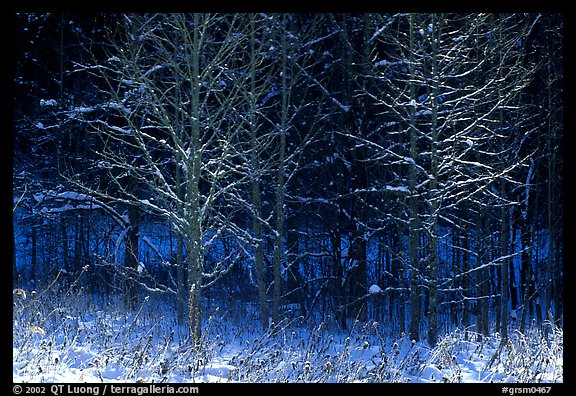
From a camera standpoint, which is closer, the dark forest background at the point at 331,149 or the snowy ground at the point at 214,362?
the snowy ground at the point at 214,362

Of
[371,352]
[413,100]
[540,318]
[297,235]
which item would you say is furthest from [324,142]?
[540,318]

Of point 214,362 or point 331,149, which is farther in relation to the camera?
point 331,149

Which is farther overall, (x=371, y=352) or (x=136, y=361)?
(x=371, y=352)

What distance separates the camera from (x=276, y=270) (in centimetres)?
1337

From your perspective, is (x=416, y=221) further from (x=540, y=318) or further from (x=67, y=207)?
(x=67, y=207)

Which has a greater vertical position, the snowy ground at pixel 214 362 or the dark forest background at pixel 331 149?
the dark forest background at pixel 331 149

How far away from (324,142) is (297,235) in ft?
9.90

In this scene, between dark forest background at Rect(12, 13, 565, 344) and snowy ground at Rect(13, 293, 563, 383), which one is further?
dark forest background at Rect(12, 13, 565, 344)

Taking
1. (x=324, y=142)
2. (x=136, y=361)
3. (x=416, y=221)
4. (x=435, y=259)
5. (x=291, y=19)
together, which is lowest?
(x=136, y=361)

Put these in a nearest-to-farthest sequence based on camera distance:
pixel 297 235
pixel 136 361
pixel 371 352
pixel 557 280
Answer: pixel 136 361, pixel 371 352, pixel 557 280, pixel 297 235

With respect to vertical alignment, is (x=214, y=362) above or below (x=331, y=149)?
below

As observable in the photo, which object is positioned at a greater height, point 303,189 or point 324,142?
point 324,142

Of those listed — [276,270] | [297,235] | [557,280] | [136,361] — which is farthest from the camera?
[297,235]

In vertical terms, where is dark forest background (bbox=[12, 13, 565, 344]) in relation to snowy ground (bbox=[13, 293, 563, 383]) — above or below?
above
